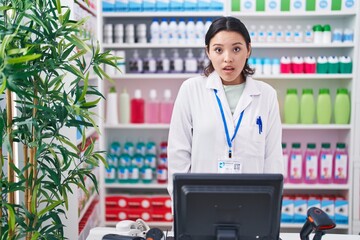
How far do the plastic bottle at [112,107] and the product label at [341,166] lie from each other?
2049 mm

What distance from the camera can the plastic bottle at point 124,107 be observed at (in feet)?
14.6

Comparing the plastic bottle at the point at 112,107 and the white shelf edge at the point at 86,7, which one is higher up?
the white shelf edge at the point at 86,7

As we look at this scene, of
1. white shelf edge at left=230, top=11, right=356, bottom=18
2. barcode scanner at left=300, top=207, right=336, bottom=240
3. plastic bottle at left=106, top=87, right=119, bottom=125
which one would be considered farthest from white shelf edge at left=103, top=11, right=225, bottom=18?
barcode scanner at left=300, top=207, right=336, bottom=240

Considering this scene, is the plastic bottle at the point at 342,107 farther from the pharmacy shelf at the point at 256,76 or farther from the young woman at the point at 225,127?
the young woman at the point at 225,127

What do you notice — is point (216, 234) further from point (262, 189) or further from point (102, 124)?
point (102, 124)

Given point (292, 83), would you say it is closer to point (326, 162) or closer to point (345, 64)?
point (345, 64)

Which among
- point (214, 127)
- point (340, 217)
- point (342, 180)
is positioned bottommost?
point (340, 217)

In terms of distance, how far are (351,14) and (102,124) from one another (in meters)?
2.44

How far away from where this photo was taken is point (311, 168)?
4.31 m

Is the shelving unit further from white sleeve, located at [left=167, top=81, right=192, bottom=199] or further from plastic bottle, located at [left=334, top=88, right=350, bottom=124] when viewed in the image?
white sleeve, located at [left=167, top=81, right=192, bottom=199]

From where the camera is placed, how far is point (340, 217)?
4.32 m

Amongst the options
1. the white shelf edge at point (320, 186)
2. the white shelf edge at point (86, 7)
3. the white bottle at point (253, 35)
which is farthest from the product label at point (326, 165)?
the white shelf edge at point (86, 7)

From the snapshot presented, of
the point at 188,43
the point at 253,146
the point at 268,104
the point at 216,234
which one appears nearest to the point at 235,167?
the point at 253,146

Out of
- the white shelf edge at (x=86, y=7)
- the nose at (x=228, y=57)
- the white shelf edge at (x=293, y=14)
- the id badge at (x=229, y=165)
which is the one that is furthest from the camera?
the white shelf edge at (x=293, y=14)
